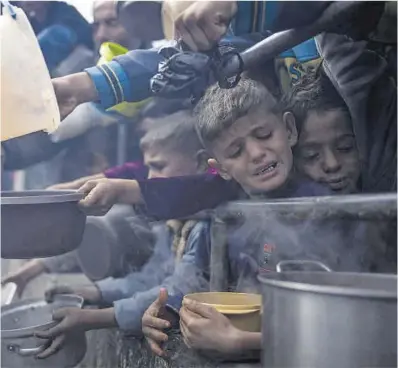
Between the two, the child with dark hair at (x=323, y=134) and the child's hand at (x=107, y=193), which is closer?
the child with dark hair at (x=323, y=134)

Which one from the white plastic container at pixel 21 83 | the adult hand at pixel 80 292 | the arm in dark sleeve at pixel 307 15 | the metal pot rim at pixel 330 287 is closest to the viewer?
the metal pot rim at pixel 330 287

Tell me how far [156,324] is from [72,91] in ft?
1.97

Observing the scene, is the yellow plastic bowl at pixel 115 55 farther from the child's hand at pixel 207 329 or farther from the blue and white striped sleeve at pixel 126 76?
the child's hand at pixel 207 329

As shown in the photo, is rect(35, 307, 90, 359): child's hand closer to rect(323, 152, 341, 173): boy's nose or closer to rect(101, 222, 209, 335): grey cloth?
rect(101, 222, 209, 335): grey cloth

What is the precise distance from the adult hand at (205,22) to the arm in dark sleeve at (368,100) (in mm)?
190

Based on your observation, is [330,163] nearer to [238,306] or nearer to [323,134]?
[323,134]

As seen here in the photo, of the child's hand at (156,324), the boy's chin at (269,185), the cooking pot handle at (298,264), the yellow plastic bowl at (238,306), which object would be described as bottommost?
the child's hand at (156,324)

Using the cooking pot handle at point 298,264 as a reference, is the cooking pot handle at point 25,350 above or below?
below

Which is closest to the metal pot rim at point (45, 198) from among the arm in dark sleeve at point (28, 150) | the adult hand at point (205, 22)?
the arm in dark sleeve at point (28, 150)

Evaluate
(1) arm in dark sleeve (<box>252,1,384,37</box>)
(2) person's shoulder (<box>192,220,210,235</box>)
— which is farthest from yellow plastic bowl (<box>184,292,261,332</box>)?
(1) arm in dark sleeve (<box>252,1,384,37</box>)

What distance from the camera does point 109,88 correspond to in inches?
51.3

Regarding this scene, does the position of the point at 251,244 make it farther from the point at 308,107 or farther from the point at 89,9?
the point at 89,9

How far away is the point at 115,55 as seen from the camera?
1.37m

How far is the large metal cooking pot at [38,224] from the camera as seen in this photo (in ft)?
4.00
